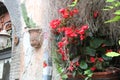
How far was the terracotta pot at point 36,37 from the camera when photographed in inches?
139

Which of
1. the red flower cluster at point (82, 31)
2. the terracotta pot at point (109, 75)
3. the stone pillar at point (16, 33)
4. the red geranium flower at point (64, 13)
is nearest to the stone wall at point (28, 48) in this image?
the stone pillar at point (16, 33)

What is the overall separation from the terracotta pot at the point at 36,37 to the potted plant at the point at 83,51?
1.07 meters

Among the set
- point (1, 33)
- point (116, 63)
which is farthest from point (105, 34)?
point (1, 33)

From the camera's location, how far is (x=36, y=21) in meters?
3.71

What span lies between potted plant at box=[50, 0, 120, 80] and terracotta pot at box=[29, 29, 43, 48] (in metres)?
1.07

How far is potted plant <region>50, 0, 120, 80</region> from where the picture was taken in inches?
89.2

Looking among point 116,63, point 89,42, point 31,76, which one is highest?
point 89,42

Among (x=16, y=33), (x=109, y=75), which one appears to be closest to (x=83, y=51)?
(x=109, y=75)

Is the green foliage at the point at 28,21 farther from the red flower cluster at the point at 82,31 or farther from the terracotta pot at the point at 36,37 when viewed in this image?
the red flower cluster at the point at 82,31

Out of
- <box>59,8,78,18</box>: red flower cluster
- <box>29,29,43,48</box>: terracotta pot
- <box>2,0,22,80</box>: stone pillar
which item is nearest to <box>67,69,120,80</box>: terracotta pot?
<box>59,8,78,18</box>: red flower cluster

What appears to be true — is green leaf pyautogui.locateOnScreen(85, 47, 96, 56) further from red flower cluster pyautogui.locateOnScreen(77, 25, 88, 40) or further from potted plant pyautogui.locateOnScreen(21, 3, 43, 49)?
potted plant pyautogui.locateOnScreen(21, 3, 43, 49)

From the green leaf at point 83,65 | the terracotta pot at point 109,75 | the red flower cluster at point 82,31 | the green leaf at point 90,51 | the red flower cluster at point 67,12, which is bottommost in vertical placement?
the terracotta pot at point 109,75

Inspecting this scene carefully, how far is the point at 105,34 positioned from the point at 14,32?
2.27 metres

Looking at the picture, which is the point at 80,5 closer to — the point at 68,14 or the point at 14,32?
the point at 68,14
